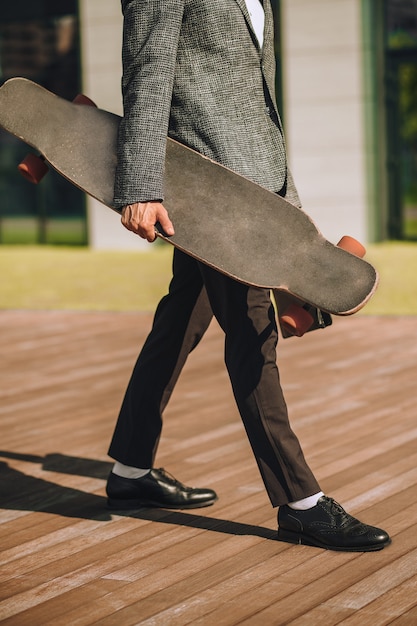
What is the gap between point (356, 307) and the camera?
326 cm

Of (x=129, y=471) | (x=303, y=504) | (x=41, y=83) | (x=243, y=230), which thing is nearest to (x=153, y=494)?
(x=129, y=471)

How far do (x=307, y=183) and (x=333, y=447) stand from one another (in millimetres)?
13263

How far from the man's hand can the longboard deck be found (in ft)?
0.18

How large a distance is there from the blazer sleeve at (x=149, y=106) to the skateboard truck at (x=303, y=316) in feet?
1.69

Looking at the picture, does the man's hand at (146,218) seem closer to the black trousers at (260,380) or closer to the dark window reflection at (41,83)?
the black trousers at (260,380)

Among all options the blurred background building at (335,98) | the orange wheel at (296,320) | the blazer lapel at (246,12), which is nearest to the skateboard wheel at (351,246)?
the orange wheel at (296,320)

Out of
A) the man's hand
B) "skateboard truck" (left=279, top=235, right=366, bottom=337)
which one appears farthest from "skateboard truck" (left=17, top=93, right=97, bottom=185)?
"skateboard truck" (left=279, top=235, right=366, bottom=337)

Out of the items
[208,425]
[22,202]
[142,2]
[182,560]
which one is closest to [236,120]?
[142,2]

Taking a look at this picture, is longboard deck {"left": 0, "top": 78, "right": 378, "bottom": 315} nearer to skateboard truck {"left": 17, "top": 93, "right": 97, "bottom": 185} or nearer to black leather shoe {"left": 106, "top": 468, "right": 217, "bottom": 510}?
skateboard truck {"left": 17, "top": 93, "right": 97, "bottom": 185}

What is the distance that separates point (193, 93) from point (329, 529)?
139 cm

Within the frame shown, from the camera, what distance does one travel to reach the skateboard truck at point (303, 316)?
10.8 ft

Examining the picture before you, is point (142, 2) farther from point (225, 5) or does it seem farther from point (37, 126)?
point (37, 126)

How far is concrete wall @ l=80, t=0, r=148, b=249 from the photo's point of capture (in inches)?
724

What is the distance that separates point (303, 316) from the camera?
330 cm
